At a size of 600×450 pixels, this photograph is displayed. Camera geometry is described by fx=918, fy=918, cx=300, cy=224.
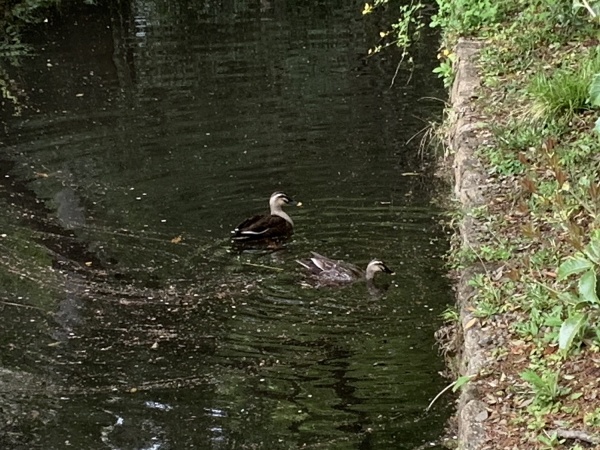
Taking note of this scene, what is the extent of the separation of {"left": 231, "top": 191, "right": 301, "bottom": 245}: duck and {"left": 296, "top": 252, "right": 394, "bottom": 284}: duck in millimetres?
943

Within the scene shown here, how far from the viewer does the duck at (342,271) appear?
300 inches

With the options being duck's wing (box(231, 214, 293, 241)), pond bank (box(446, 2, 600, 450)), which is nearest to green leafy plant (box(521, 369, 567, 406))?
pond bank (box(446, 2, 600, 450))

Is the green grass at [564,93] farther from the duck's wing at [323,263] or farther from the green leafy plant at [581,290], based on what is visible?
the green leafy plant at [581,290]

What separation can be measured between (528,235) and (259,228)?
3.48 metres

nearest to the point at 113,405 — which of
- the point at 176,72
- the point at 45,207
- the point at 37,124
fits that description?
the point at 45,207

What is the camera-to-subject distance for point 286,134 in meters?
11.5

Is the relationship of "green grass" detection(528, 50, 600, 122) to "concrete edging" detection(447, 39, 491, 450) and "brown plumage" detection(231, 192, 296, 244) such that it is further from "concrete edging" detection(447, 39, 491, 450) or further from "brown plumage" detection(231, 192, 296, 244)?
"brown plumage" detection(231, 192, 296, 244)

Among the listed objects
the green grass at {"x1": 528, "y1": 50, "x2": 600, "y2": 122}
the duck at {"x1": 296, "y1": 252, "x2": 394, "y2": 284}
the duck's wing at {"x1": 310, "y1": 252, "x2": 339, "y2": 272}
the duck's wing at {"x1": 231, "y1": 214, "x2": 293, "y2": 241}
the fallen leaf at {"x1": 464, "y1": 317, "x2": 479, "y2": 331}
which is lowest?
the duck at {"x1": 296, "y1": 252, "x2": 394, "y2": 284}

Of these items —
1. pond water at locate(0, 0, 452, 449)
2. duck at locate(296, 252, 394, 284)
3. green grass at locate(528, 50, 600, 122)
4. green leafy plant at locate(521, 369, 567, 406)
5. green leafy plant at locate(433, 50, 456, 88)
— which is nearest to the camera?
green leafy plant at locate(521, 369, 567, 406)

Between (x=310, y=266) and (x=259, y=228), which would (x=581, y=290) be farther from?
(x=259, y=228)

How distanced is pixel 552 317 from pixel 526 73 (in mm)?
3852

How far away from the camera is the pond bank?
14.5 ft

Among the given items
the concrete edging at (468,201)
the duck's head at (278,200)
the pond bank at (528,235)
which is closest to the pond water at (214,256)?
the duck's head at (278,200)

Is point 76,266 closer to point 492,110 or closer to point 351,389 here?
point 351,389
